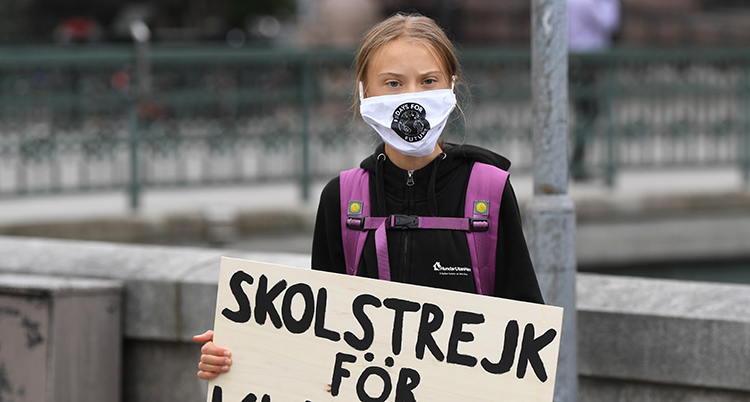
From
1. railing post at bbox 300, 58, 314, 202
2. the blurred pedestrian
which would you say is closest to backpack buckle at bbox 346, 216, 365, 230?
railing post at bbox 300, 58, 314, 202

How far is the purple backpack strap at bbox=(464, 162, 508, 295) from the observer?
2.41 m

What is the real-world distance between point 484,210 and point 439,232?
131 millimetres

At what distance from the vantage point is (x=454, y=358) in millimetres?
2473

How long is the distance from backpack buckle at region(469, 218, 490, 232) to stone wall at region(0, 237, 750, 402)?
1119mm

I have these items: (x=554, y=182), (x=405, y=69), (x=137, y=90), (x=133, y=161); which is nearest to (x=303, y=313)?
(x=405, y=69)

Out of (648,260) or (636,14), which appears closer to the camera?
(648,260)

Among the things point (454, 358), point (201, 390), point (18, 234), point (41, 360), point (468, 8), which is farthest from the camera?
point (468, 8)

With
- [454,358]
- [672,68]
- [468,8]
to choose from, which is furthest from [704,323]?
[468,8]

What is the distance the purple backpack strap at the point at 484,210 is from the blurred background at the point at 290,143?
587 cm

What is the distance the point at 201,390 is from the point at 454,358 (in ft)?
5.60

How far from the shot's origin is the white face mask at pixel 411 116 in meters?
2.36

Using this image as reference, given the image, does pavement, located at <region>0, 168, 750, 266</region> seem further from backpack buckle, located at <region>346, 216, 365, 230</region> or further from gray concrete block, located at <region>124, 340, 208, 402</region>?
backpack buckle, located at <region>346, 216, 365, 230</region>

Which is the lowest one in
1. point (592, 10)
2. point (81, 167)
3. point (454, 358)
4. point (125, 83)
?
point (454, 358)

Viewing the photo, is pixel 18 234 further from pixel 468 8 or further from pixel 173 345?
pixel 468 8
